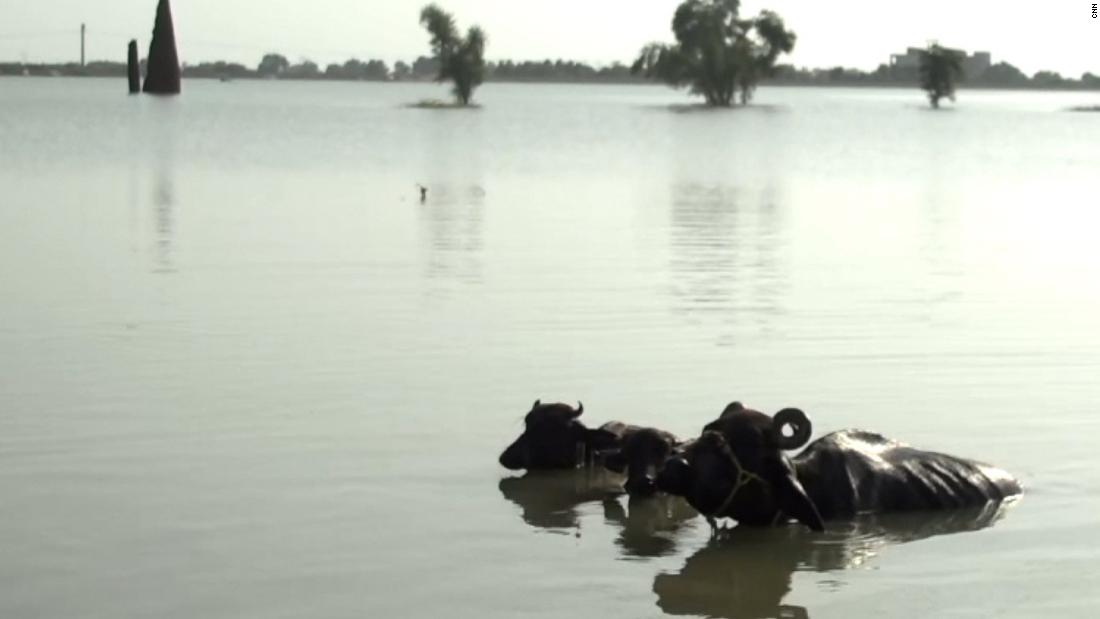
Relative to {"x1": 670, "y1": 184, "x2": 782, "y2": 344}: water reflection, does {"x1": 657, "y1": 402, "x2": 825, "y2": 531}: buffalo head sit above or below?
above

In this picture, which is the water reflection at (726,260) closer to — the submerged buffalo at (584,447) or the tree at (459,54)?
the submerged buffalo at (584,447)

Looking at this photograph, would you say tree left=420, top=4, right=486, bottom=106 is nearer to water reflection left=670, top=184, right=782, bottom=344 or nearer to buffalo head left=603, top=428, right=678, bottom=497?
water reflection left=670, top=184, right=782, bottom=344

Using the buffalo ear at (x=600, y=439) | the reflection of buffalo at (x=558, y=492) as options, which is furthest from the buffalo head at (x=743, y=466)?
the buffalo ear at (x=600, y=439)

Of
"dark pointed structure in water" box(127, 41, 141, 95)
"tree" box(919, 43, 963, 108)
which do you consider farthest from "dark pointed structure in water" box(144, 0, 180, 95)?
"tree" box(919, 43, 963, 108)

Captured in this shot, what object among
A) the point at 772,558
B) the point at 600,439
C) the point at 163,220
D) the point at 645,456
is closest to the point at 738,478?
the point at 772,558

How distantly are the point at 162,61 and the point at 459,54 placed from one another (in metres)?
34.2

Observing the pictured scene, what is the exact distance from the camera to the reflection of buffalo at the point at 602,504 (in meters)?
11.0

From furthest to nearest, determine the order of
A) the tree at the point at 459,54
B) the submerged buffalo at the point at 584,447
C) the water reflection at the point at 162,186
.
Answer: the tree at the point at 459,54
the water reflection at the point at 162,186
the submerged buffalo at the point at 584,447

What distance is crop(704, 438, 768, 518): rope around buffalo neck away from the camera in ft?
34.9

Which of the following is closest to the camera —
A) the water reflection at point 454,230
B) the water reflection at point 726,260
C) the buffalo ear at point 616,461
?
the buffalo ear at point 616,461

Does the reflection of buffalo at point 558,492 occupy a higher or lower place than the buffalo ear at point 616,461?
lower

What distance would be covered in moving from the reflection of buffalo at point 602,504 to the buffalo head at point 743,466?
376 millimetres


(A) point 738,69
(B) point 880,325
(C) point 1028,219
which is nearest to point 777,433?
(B) point 880,325

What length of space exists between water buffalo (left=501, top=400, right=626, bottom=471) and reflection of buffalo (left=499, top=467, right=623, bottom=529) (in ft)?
0.26
